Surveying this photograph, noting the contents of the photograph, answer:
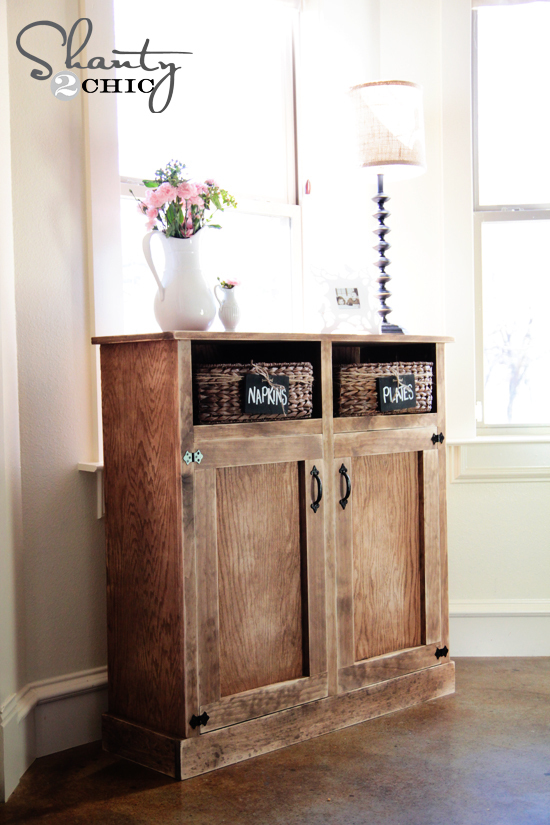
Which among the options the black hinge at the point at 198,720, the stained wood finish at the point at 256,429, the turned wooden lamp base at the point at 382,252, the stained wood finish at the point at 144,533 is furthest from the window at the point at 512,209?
the black hinge at the point at 198,720

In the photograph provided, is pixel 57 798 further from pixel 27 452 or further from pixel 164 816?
pixel 27 452

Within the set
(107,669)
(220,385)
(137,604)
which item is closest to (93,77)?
(220,385)

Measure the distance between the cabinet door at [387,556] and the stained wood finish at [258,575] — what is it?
0.19 meters

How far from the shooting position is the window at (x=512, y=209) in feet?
11.0

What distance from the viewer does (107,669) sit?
2523 millimetres

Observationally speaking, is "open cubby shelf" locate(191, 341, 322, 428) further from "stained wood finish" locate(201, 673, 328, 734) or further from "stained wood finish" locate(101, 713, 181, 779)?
"stained wood finish" locate(101, 713, 181, 779)

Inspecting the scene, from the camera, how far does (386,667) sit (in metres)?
2.68

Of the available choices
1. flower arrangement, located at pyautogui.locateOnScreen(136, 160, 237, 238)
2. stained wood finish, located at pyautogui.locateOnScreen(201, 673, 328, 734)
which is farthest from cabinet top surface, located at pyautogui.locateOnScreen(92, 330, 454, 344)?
stained wood finish, located at pyautogui.locateOnScreen(201, 673, 328, 734)

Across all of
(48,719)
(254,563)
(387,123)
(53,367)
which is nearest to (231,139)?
(387,123)

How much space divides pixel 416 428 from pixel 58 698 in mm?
1503

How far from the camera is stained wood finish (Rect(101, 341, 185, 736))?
7.26ft

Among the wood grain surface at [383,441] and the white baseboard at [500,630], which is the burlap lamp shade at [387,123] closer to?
the wood grain surface at [383,441]

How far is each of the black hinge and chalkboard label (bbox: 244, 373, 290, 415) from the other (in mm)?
885

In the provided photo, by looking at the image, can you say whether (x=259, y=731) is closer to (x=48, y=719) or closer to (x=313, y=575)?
(x=313, y=575)
